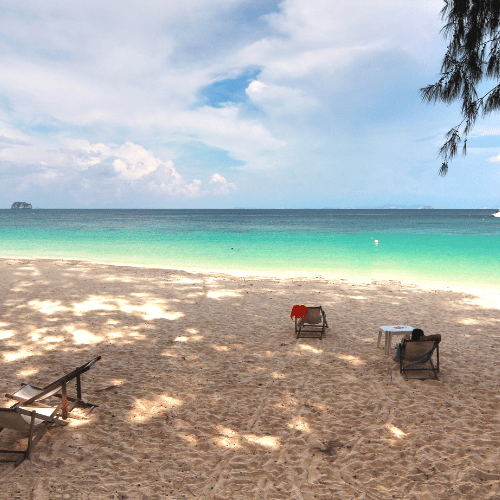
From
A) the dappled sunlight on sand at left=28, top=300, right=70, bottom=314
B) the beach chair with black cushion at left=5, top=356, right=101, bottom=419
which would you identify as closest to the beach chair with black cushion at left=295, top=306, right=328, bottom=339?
the beach chair with black cushion at left=5, top=356, right=101, bottom=419

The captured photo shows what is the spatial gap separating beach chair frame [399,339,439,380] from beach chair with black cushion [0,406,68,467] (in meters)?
5.16

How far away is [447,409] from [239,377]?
3.06m

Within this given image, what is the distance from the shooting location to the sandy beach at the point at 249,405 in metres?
3.48

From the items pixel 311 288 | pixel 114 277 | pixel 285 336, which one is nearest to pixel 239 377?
pixel 285 336

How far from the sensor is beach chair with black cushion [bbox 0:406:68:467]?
11.7 feet

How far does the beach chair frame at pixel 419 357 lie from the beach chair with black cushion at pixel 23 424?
5.16m

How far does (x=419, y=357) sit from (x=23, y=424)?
18.6 ft

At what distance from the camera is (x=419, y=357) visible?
588cm

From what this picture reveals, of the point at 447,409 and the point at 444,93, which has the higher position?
the point at 444,93

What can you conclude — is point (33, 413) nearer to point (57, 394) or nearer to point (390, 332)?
point (57, 394)

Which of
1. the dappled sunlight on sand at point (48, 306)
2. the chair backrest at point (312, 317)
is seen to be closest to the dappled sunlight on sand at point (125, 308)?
the dappled sunlight on sand at point (48, 306)

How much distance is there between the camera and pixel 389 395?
524 centimetres

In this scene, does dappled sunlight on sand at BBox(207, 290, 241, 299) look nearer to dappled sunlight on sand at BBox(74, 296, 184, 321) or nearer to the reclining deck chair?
dappled sunlight on sand at BBox(74, 296, 184, 321)

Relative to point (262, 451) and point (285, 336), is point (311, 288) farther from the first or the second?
point (262, 451)
